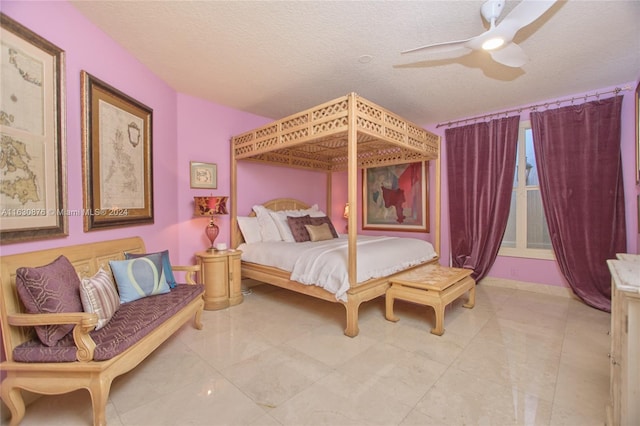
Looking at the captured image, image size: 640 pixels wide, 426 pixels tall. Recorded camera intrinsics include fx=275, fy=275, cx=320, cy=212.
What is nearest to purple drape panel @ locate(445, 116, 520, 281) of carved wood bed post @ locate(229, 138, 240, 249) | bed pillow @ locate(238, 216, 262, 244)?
bed pillow @ locate(238, 216, 262, 244)

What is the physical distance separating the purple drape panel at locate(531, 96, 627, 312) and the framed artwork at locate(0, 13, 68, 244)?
16.2 ft

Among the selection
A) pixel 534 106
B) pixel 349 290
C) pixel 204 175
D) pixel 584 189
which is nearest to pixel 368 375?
pixel 349 290

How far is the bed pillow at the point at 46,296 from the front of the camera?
148 centimetres

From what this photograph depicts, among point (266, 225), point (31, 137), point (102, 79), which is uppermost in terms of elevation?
point (102, 79)

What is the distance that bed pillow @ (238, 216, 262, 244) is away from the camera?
3.87 metres

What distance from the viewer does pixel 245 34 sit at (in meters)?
2.23

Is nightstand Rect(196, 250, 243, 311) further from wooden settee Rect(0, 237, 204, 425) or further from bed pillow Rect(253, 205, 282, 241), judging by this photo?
wooden settee Rect(0, 237, 204, 425)

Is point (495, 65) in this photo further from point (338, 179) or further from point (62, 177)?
point (62, 177)

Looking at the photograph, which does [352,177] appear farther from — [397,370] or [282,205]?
[282,205]

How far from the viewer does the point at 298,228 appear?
13.1ft

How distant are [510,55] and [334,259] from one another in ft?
7.27

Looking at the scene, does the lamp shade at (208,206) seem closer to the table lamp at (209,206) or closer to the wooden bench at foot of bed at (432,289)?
the table lamp at (209,206)

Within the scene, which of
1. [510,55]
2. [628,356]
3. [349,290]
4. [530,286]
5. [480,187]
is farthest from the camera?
[480,187]

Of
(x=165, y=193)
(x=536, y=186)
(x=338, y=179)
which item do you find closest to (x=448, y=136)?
(x=536, y=186)
